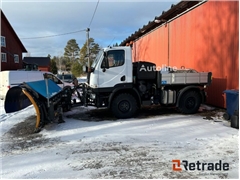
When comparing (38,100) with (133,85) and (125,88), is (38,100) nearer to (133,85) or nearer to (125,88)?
(125,88)

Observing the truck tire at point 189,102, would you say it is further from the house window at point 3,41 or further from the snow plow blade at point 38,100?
the house window at point 3,41

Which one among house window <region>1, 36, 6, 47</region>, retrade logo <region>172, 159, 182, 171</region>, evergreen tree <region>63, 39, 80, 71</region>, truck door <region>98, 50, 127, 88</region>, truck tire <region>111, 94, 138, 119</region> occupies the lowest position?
retrade logo <region>172, 159, 182, 171</region>

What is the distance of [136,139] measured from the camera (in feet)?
16.5

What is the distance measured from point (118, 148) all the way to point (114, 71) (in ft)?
10.6

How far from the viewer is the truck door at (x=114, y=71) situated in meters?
7.04

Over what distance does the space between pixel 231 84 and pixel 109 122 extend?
15.7ft

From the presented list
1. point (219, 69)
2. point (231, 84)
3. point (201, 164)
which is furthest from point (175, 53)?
point (201, 164)

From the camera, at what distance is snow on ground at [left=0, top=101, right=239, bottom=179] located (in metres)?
3.45

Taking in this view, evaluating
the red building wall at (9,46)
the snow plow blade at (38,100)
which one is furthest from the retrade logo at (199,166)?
the red building wall at (9,46)

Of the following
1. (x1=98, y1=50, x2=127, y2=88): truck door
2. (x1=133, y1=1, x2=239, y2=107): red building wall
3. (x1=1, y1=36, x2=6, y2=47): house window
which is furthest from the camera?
(x1=1, y1=36, x2=6, y2=47): house window

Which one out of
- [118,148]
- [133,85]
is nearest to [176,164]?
[118,148]

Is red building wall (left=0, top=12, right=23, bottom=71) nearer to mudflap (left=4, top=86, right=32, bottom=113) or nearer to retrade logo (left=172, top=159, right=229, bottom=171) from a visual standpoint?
mudflap (left=4, top=86, right=32, bottom=113)

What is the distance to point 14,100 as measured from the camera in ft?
21.6

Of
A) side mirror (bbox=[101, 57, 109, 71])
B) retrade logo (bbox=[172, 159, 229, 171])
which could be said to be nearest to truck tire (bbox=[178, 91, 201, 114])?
side mirror (bbox=[101, 57, 109, 71])
